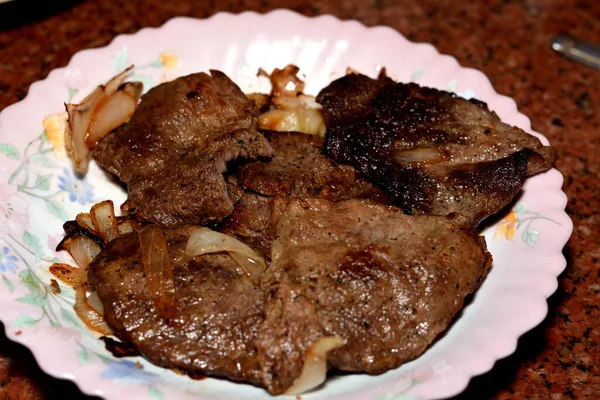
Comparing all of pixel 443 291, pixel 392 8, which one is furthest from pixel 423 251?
pixel 392 8

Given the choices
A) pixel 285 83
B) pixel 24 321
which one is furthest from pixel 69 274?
pixel 285 83

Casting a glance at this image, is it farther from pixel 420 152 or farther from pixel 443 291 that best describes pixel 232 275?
pixel 420 152

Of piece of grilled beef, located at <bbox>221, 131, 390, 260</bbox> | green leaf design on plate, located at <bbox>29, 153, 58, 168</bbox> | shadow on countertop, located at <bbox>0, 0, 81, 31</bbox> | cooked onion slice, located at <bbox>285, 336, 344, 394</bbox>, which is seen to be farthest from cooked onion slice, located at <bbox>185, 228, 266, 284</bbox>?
shadow on countertop, located at <bbox>0, 0, 81, 31</bbox>

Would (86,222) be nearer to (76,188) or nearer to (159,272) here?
(76,188)

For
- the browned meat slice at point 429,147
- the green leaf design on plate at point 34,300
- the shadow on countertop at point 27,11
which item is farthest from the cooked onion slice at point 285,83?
the shadow on countertop at point 27,11

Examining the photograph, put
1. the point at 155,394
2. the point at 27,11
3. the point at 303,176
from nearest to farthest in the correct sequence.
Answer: the point at 155,394 → the point at 303,176 → the point at 27,11

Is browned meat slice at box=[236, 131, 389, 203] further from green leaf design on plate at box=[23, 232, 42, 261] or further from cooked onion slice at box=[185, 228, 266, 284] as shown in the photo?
green leaf design on plate at box=[23, 232, 42, 261]

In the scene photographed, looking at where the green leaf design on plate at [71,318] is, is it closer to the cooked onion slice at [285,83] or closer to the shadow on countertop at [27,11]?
the cooked onion slice at [285,83]

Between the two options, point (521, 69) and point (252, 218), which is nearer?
point (252, 218)
